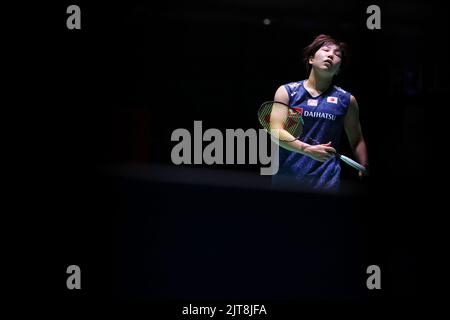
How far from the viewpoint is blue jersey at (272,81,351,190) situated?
3.30 m

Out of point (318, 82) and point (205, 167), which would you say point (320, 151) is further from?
point (205, 167)

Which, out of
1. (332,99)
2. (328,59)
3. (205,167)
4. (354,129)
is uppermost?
(328,59)

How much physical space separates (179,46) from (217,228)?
3.08 ft

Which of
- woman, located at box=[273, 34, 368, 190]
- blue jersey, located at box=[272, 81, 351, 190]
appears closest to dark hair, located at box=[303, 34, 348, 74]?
woman, located at box=[273, 34, 368, 190]

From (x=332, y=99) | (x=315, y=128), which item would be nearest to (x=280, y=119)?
(x=315, y=128)

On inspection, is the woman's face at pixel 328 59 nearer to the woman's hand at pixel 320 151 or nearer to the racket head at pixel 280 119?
the racket head at pixel 280 119

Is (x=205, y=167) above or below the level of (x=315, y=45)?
below

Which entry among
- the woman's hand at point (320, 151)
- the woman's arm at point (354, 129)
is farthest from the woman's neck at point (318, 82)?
the woman's hand at point (320, 151)

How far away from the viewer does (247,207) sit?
335 cm

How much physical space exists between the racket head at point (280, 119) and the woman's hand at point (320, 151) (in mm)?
93

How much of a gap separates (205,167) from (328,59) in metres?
0.83

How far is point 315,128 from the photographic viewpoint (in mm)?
3301

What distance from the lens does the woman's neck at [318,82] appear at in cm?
332

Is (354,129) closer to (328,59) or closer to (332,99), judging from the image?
(332,99)
